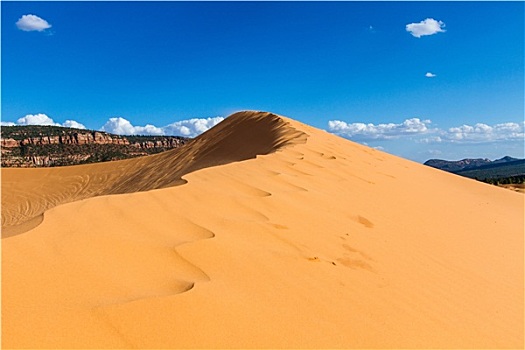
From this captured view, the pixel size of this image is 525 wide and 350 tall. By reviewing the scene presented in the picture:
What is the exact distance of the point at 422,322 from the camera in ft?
7.75

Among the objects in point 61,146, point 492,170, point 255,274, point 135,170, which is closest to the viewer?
point 255,274

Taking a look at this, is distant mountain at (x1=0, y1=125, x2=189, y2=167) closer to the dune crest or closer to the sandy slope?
the dune crest

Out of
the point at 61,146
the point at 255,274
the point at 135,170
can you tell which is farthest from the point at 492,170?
the point at 255,274

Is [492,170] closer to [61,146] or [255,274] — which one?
[61,146]

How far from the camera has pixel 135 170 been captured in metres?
19.5

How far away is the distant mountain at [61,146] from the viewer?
60.3m

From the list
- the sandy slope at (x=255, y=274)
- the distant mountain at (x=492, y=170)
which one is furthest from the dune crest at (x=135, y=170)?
the distant mountain at (x=492, y=170)

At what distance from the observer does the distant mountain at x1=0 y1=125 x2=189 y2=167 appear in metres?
60.3

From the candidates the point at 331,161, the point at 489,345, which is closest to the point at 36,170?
the point at 331,161

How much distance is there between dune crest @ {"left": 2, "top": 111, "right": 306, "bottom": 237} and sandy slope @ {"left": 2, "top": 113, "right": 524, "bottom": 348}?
8111 mm

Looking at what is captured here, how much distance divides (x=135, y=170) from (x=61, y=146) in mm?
58229

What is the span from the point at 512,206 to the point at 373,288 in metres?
7.44

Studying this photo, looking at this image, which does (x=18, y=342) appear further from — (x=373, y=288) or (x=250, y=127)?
(x=250, y=127)

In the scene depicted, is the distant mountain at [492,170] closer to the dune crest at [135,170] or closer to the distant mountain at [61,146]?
the dune crest at [135,170]
